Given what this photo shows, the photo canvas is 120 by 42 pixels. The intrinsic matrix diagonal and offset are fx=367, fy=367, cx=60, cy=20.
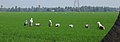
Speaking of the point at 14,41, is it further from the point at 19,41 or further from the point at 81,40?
the point at 81,40

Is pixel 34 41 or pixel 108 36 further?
pixel 34 41

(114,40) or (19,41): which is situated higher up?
(114,40)

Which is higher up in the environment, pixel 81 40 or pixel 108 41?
pixel 108 41

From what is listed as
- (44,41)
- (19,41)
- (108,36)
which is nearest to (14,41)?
(19,41)

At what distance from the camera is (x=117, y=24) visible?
21.7ft

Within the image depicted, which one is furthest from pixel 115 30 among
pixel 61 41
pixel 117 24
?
pixel 61 41

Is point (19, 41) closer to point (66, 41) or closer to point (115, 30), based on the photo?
point (66, 41)

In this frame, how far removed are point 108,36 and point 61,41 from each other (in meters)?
9.60

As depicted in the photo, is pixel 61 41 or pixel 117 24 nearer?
pixel 117 24

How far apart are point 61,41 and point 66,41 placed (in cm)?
23

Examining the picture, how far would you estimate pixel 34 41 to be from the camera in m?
16.2

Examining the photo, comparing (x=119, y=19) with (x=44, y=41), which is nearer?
(x=119, y=19)

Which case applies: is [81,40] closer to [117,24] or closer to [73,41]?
[73,41]

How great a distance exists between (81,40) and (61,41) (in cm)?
114
